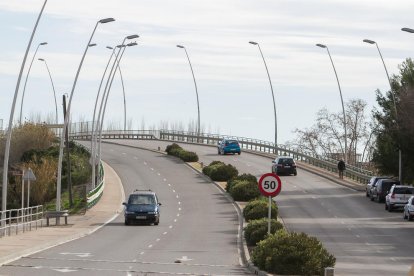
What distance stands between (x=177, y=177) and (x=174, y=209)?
22783 mm

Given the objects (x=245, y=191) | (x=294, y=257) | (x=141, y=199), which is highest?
(x=294, y=257)

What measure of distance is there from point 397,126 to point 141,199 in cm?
2223

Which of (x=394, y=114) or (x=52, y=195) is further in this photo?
(x=52, y=195)

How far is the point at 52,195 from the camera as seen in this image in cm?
8725

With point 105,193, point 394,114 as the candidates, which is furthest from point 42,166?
point 394,114

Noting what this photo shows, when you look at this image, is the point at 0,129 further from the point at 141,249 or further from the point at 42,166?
the point at 141,249

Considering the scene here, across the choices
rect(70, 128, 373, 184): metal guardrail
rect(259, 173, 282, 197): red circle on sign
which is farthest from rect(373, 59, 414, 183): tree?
rect(259, 173, 282, 197): red circle on sign

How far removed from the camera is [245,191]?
7162 cm

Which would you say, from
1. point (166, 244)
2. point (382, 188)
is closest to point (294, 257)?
point (166, 244)

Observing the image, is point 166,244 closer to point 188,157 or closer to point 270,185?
point 270,185

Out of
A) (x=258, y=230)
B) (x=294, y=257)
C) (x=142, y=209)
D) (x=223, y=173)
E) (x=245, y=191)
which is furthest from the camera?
(x=223, y=173)

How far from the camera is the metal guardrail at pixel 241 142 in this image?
91875 mm

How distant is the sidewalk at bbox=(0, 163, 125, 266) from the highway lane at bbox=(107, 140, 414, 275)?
32.0 ft

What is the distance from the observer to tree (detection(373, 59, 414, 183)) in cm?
7131
